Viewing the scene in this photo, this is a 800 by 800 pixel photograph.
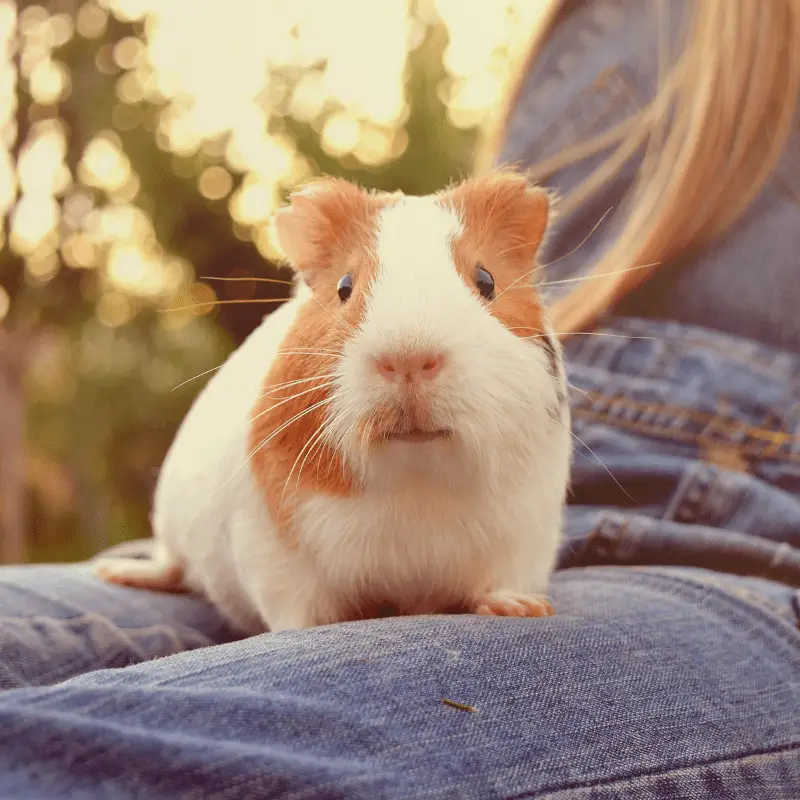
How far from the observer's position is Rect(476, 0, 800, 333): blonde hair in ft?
5.21

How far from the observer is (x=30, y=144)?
14.1 ft

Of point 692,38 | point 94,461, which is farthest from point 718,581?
point 94,461

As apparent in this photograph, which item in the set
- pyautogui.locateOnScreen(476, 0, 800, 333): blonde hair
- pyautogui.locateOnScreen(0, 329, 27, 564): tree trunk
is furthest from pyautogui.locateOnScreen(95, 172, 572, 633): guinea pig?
pyautogui.locateOnScreen(0, 329, 27, 564): tree trunk

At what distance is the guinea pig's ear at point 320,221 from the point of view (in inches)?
42.3

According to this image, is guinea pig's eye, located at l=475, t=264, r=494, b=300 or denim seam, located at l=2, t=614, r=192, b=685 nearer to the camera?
guinea pig's eye, located at l=475, t=264, r=494, b=300

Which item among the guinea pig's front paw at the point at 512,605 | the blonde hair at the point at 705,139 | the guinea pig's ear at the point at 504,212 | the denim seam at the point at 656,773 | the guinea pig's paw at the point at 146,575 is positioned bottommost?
the guinea pig's paw at the point at 146,575

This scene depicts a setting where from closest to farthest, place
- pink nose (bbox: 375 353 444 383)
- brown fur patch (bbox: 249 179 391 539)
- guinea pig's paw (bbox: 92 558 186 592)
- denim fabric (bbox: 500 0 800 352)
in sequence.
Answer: pink nose (bbox: 375 353 444 383) < brown fur patch (bbox: 249 179 391 539) < guinea pig's paw (bbox: 92 558 186 592) < denim fabric (bbox: 500 0 800 352)

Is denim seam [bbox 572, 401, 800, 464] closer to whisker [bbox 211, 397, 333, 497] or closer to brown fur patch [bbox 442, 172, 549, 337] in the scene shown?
brown fur patch [bbox 442, 172, 549, 337]

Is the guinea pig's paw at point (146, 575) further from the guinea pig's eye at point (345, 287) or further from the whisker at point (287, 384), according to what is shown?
the guinea pig's eye at point (345, 287)

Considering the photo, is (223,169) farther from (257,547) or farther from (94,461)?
(257,547)

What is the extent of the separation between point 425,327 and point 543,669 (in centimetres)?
39

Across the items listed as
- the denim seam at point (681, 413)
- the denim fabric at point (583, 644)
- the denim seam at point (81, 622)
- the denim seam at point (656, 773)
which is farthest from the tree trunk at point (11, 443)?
the denim seam at point (656, 773)

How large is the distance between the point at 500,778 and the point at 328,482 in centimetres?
39

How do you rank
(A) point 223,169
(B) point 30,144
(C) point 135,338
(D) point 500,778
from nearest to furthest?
(D) point 500,778 → (A) point 223,169 → (B) point 30,144 → (C) point 135,338
